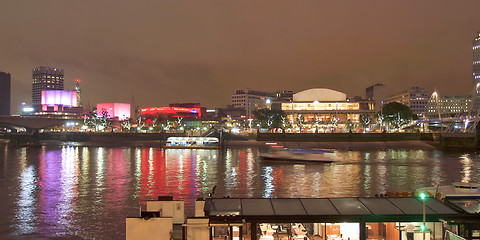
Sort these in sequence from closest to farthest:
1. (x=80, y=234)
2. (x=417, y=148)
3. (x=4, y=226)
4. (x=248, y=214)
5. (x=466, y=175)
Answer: (x=248, y=214)
(x=80, y=234)
(x=4, y=226)
(x=466, y=175)
(x=417, y=148)

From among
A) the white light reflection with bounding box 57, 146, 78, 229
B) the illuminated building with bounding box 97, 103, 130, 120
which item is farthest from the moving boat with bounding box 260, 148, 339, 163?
the illuminated building with bounding box 97, 103, 130, 120

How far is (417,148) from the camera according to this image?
82.8m

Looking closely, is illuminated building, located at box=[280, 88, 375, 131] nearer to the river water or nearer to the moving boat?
the moving boat

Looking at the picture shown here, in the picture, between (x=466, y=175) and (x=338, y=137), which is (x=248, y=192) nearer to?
(x=466, y=175)

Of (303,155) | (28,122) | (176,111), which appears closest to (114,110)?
(176,111)

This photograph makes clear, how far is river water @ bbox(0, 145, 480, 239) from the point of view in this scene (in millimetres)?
20609

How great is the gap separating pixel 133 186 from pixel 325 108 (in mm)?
139521

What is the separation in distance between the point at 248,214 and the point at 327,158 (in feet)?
146

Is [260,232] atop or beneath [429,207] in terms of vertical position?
beneath

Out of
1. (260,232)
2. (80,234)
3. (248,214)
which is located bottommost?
(80,234)

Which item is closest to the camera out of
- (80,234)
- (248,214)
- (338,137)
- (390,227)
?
(248,214)

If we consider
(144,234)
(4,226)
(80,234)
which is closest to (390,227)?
(144,234)

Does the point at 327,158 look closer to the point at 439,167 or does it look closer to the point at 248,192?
the point at 439,167

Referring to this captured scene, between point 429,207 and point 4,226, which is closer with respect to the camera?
point 429,207
